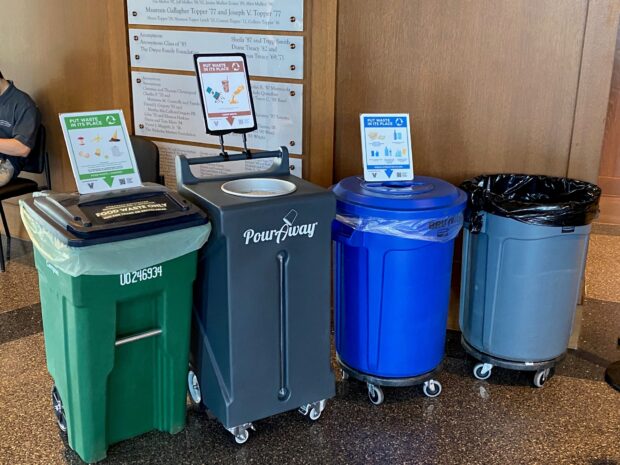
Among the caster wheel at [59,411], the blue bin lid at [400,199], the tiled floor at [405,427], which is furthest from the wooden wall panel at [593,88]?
the caster wheel at [59,411]

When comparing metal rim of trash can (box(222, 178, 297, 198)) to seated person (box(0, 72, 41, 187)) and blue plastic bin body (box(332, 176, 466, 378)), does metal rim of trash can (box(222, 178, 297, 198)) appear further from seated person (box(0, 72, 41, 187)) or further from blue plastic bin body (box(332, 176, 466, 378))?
seated person (box(0, 72, 41, 187))

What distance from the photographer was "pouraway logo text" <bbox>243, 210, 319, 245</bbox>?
2066 millimetres

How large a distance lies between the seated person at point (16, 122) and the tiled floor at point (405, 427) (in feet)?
4.10

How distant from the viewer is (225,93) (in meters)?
2.34

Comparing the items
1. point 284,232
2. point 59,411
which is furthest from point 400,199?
point 59,411

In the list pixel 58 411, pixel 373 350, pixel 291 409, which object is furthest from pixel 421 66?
pixel 58 411

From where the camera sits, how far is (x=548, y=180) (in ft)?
8.86

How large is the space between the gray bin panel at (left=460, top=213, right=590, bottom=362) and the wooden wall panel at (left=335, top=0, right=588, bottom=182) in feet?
1.39

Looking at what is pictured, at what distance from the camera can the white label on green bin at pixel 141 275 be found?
1986 millimetres

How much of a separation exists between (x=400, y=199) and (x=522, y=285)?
0.59 metres

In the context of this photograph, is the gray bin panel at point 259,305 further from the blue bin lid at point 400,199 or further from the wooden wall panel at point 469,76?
the wooden wall panel at point 469,76

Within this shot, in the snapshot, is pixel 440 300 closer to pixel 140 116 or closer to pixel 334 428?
pixel 334 428

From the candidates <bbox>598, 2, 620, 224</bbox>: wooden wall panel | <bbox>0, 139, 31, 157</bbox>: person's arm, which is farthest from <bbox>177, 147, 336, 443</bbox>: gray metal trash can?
<bbox>598, 2, 620, 224</bbox>: wooden wall panel

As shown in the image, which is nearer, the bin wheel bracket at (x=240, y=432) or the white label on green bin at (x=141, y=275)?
the white label on green bin at (x=141, y=275)
